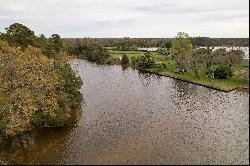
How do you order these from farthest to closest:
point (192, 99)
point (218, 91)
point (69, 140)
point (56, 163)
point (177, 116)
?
1. point (218, 91)
2. point (192, 99)
3. point (177, 116)
4. point (69, 140)
5. point (56, 163)

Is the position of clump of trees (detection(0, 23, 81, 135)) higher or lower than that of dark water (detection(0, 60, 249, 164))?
higher

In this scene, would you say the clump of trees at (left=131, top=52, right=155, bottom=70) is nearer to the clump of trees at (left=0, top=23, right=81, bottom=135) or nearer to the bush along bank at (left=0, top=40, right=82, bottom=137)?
the clump of trees at (left=0, top=23, right=81, bottom=135)

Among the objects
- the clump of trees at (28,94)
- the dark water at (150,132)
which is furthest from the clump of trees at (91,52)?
the clump of trees at (28,94)

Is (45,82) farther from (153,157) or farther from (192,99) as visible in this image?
(192,99)

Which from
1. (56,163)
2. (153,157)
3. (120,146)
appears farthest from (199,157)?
(56,163)

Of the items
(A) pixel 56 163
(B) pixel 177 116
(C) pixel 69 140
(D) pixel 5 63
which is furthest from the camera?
Answer: (B) pixel 177 116

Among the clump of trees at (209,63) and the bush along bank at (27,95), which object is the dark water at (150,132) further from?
the clump of trees at (209,63)

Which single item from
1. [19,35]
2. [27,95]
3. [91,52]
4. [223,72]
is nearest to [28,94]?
[27,95]

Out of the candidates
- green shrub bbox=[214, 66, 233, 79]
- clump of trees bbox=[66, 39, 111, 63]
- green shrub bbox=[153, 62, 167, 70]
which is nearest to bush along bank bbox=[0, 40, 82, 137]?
green shrub bbox=[214, 66, 233, 79]

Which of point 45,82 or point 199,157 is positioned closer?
point 199,157
